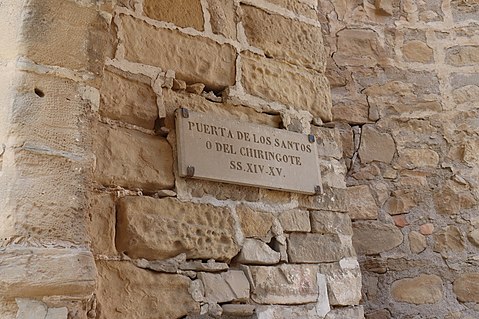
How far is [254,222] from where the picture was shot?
76.9 inches

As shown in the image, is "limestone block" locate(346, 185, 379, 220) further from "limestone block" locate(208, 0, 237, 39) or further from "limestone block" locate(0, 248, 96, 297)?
"limestone block" locate(0, 248, 96, 297)

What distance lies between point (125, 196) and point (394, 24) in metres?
2.27

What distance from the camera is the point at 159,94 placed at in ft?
6.14

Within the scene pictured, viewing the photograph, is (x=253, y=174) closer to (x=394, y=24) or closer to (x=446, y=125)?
(x=446, y=125)

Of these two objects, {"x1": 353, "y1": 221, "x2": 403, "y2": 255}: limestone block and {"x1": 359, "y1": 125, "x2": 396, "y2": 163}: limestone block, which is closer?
{"x1": 353, "y1": 221, "x2": 403, "y2": 255}: limestone block

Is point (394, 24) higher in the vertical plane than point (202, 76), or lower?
higher

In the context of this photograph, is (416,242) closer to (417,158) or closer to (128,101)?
(417,158)

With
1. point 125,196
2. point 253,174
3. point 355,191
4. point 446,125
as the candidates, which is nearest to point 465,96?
point 446,125

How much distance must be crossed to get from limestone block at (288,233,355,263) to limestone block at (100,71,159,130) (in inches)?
24.5

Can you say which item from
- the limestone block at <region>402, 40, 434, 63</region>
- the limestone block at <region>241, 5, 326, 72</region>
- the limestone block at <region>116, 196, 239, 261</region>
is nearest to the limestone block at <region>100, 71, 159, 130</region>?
the limestone block at <region>116, 196, 239, 261</region>

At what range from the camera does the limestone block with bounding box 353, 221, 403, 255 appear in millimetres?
2998

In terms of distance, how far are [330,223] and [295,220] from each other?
17cm

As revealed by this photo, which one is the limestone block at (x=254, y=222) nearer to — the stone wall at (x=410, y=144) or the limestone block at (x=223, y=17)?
the limestone block at (x=223, y=17)

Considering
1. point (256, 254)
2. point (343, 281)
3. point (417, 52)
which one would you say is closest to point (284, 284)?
point (256, 254)
